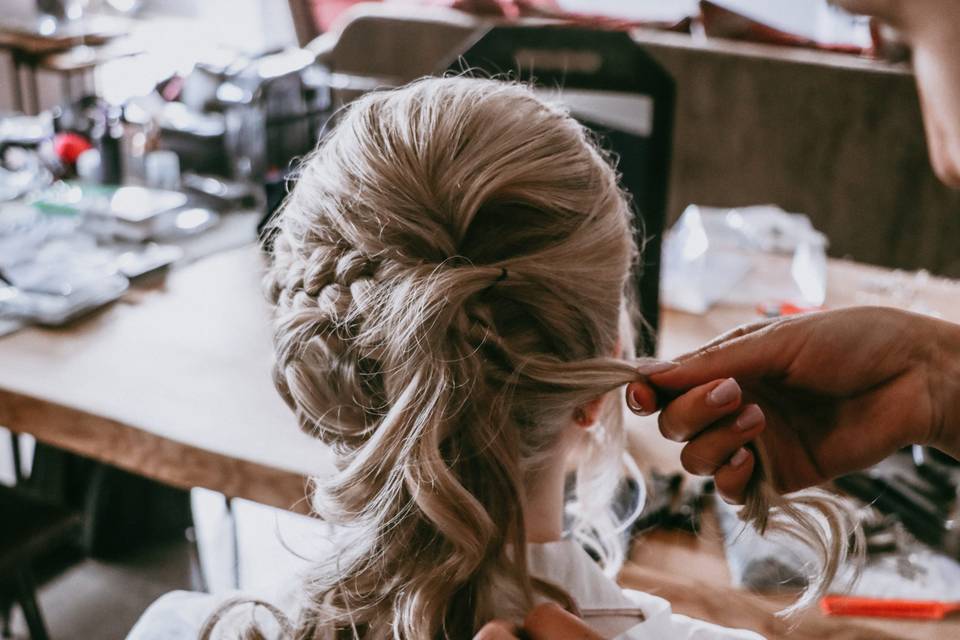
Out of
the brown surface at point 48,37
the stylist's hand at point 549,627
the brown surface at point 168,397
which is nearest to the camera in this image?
the stylist's hand at point 549,627

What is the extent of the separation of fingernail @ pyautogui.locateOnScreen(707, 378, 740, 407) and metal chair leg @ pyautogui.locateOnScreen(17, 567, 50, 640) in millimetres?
1265

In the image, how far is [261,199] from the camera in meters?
1.95

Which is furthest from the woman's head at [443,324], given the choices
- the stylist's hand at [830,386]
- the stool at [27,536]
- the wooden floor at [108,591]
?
the wooden floor at [108,591]

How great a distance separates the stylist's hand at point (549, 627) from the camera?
660 millimetres

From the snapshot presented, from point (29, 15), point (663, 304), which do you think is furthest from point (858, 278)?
point (29, 15)

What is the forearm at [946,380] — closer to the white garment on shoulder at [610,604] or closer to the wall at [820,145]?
the white garment on shoulder at [610,604]

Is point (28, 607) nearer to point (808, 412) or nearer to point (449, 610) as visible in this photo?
point (449, 610)

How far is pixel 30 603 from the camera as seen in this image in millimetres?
1528

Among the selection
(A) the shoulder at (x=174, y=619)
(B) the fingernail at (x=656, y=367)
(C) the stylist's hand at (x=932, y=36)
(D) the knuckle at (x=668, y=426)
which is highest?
(C) the stylist's hand at (x=932, y=36)

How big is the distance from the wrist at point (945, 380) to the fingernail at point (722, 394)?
267 millimetres

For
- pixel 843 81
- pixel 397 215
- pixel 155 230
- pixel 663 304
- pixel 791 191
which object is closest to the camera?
pixel 397 215

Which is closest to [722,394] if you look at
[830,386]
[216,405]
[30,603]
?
[830,386]

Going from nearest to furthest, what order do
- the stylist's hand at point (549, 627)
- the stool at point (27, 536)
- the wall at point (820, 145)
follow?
the stylist's hand at point (549, 627) → the stool at point (27, 536) → the wall at point (820, 145)

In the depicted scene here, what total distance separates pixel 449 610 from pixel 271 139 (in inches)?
53.9
